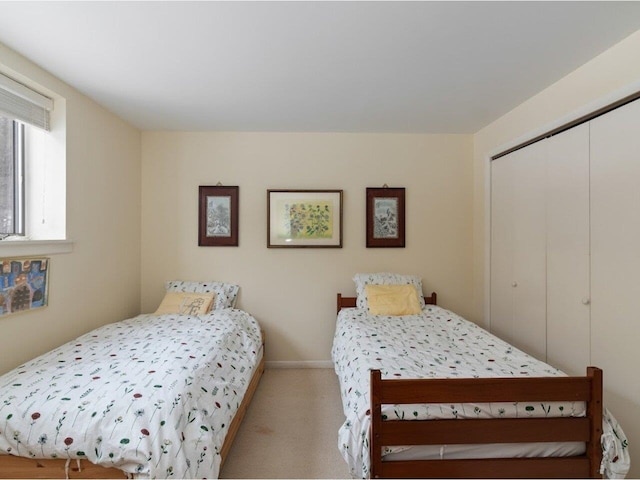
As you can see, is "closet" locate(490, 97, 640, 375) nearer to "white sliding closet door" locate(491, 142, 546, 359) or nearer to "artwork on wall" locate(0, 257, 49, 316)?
"white sliding closet door" locate(491, 142, 546, 359)

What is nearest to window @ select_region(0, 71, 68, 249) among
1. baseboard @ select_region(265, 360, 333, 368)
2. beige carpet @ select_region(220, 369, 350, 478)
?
beige carpet @ select_region(220, 369, 350, 478)

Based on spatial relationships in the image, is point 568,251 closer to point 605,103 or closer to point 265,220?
point 605,103

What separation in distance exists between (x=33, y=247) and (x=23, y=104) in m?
0.92

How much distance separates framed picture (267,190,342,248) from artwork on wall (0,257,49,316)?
1746 mm

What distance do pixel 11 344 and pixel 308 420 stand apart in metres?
1.92

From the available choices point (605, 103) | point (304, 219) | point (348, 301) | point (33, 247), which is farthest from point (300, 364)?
point (605, 103)

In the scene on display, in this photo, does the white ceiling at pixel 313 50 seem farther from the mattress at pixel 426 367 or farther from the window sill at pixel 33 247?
the mattress at pixel 426 367

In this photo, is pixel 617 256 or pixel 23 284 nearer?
pixel 617 256

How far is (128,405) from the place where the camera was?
1.34m

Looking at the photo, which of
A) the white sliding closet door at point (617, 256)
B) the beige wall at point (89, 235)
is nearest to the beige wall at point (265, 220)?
the beige wall at point (89, 235)

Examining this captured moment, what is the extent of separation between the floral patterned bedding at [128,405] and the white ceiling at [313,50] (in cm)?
178

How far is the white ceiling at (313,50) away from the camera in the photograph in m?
1.46

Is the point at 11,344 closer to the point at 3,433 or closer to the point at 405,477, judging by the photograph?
the point at 3,433

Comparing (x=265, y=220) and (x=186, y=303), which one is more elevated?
(x=265, y=220)
